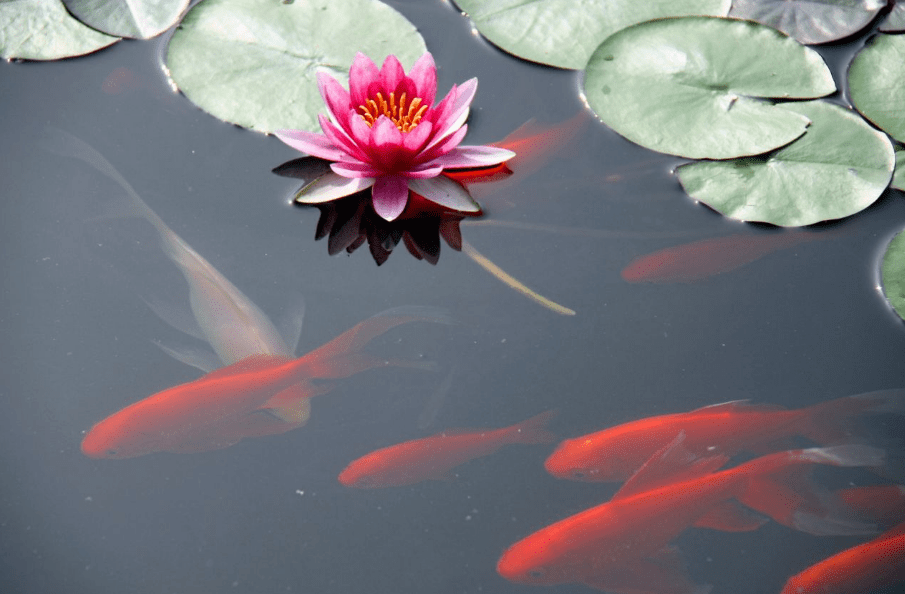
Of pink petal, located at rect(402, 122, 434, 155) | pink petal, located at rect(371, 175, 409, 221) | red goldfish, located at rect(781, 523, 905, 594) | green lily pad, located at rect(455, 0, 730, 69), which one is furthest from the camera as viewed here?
green lily pad, located at rect(455, 0, 730, 69)

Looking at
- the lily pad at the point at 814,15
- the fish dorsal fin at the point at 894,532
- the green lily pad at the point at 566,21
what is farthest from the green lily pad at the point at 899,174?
the fish dorsal fin at the point at 894,532

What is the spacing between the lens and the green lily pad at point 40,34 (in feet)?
6.14

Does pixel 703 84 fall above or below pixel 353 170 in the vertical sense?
above

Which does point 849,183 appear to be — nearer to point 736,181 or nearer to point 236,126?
point 736,181

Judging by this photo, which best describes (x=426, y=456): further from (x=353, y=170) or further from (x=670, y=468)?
(x=353, y=170)

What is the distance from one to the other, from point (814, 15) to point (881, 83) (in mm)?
243

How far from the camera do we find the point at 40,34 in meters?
1.88

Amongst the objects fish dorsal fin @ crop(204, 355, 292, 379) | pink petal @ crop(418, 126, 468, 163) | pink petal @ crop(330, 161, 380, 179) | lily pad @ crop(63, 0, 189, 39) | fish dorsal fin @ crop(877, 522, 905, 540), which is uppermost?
lily pad @ crop(63, 0, 189, 39)

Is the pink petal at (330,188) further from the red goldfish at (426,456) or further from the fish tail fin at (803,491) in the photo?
the fish tail fin at (803,491)

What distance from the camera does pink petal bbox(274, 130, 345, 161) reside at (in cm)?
159

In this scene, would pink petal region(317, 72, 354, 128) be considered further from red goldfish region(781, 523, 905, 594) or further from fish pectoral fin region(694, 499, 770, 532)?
red goldfish region(781, 523, 905, 594)

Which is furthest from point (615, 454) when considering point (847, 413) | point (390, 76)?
point (390, 76)

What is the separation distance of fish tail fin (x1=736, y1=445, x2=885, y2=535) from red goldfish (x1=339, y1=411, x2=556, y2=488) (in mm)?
370

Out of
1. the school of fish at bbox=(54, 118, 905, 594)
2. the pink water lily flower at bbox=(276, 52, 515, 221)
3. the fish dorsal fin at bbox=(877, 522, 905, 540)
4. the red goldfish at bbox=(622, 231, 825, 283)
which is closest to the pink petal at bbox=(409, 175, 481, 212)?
the pink water lily flower at bbox=(276, 52, 515, 221)
